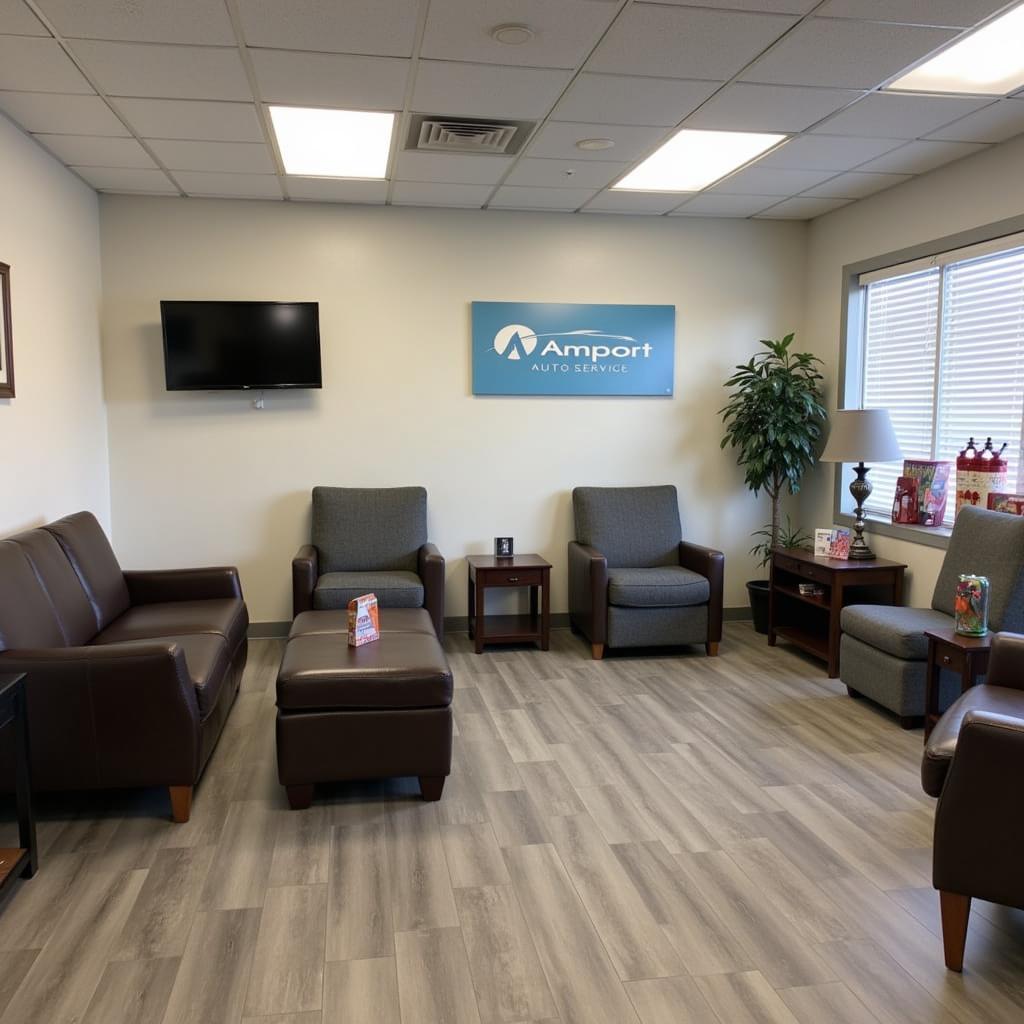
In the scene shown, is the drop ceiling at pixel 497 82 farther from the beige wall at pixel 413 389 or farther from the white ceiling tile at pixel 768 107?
the beige wall at pixel 413 389

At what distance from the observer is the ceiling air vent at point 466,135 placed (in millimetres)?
3510

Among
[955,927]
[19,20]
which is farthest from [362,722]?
[19,20]

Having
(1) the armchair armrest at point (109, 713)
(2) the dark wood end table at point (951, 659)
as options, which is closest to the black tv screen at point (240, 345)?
(1) the armchair armrest at point (109, 713)

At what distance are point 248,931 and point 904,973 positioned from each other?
1641 millimetres

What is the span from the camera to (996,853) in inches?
77.9

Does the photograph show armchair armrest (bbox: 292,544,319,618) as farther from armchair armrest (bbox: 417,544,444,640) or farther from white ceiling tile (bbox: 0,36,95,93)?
white ceiling tile (bbox: 0,36,95,93)

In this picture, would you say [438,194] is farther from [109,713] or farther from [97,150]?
[109,713]

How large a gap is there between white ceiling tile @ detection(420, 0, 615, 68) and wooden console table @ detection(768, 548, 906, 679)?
2.77 meters

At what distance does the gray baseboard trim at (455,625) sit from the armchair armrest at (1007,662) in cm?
281

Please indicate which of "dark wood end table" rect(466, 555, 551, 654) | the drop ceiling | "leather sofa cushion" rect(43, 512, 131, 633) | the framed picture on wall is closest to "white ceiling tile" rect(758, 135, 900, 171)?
the drop ceiling

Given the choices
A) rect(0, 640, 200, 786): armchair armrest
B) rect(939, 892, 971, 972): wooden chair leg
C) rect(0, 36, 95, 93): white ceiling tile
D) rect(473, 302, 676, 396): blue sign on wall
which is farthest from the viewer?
rect(473, 302, 676, 396): blue sign on wall

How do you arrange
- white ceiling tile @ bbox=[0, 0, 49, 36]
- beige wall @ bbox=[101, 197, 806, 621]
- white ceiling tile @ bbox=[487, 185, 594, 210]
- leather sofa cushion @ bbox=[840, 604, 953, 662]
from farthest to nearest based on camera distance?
1. beige wall @ bbox=[101, 197, 806, 621]
2. white ceiling tile @ bbox=[487, 185, 594, 210]
3. leather sofa cushion @ bbox=[840, 604, 953, 662]
4. white ceiling tile @ bbox=[0, 0, 49, 36]

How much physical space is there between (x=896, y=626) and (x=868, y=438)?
1105mm

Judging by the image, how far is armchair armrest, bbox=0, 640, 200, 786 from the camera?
2633 millimetres
